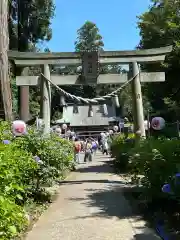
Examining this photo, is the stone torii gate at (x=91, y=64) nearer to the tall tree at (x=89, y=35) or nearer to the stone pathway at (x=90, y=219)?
the stone pathway at (x=90, y=219)

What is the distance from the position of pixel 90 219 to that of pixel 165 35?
39.9 ft

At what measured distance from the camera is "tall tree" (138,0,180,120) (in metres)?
16.3

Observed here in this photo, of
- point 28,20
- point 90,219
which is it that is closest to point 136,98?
point 90,219

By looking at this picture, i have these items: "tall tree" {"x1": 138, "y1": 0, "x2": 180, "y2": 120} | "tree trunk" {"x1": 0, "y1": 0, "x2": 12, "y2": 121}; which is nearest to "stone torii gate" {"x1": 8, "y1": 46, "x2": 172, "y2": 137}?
"tall tree" {"x1": 138, "y1": 0, "x2": 180, "y2": 120}

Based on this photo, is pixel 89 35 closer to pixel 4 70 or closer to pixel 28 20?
pixel 28 20

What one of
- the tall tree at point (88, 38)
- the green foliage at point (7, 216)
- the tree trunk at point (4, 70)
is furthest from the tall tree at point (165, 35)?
the tall tree at point (88, 38)

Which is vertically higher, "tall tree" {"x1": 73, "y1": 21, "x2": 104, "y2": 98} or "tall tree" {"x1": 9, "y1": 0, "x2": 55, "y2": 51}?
"tall tree" {"x1": 73, "y1": 21, "x2": 104, "y2": 98}

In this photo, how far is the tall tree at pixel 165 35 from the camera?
643 inches

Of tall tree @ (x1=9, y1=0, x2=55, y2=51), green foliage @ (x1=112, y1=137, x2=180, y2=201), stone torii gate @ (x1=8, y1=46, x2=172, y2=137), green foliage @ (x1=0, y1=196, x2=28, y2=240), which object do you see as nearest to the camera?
green foliage @ (x1=0, y1=196, x2=28, y2=240)

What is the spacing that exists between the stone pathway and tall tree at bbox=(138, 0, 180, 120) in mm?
7674

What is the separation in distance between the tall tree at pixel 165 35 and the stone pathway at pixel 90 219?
7.67 metres

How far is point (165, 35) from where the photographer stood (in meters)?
17.3

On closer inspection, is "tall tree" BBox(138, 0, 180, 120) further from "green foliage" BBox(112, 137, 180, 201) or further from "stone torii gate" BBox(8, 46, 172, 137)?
"green foliage" BBox(112, 137, 180, 201)

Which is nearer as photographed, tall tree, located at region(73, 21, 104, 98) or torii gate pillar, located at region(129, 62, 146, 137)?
torii gate pillar, located at region(129, 62, 146, 137)
